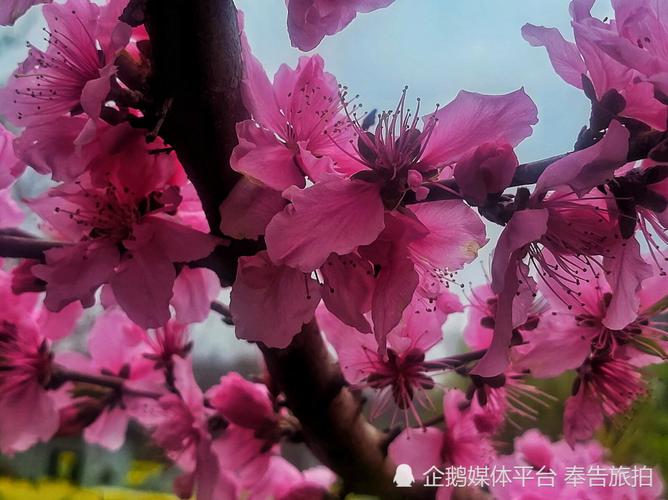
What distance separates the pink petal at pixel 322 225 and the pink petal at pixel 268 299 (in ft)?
0.10

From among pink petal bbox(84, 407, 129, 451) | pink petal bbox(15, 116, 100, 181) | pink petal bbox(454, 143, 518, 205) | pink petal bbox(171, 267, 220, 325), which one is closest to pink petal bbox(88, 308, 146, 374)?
pink petal bbox(84, 407, 129, 451)

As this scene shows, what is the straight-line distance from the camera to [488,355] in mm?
249

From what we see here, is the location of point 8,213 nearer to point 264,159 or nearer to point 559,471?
point 264,159

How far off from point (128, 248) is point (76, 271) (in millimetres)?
28

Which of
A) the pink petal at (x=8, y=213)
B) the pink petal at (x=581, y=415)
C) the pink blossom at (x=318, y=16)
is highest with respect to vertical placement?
the pink blossom at (x=318, y=16)

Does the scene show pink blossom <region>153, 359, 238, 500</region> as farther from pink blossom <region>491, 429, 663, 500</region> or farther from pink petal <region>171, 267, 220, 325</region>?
pink blossom <region>491, 429, 663, 500</region>

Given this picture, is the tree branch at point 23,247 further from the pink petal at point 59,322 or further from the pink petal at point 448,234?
the pink petal at point 448,234

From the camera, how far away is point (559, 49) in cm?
26

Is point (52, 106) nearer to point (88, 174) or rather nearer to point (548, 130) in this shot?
point (88, 174)

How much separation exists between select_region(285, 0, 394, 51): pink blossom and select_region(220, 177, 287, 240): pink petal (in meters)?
0.06

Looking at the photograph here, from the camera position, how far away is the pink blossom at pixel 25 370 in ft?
1.42

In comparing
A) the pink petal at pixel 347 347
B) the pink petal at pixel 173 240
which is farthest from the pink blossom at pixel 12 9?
the pink petal at pixel 347 347

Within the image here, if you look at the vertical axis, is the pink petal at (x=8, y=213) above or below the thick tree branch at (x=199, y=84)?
below

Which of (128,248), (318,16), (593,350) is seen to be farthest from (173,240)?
(593,350)
